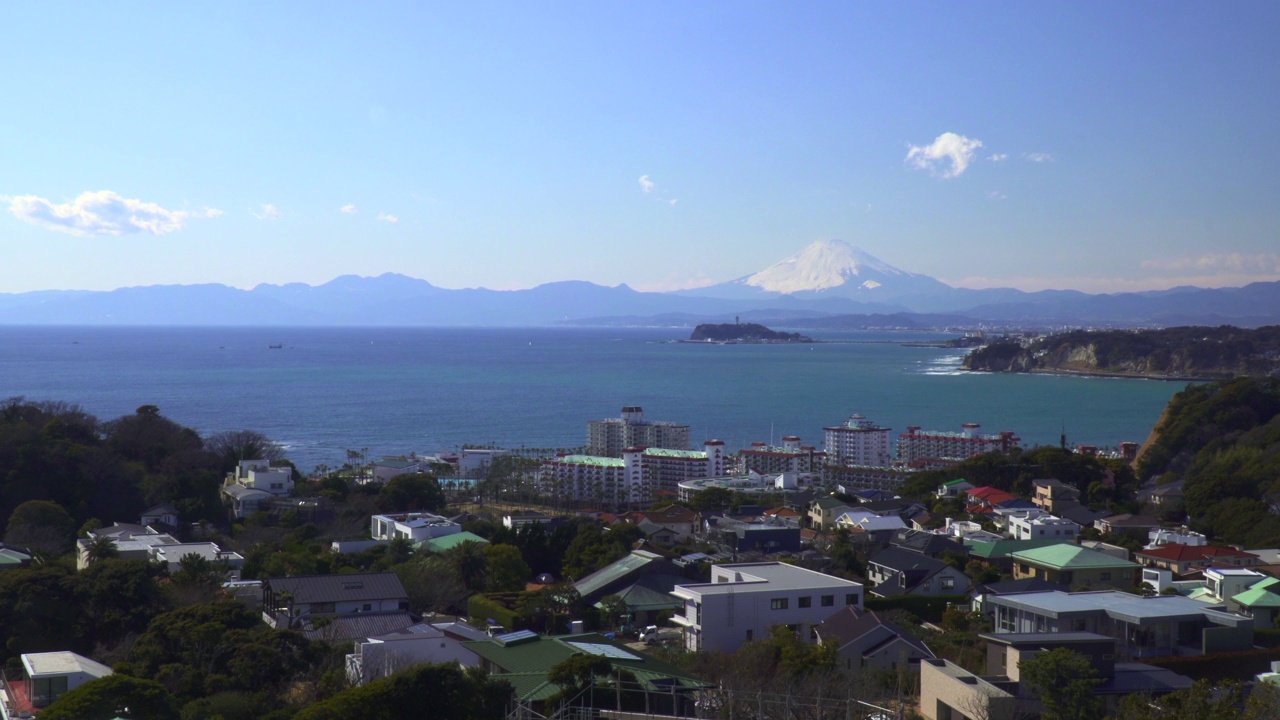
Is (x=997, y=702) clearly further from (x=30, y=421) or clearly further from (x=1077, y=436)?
(x=1077, y=436)

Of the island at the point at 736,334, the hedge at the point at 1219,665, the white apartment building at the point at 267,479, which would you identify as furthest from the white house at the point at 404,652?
the island at the point at 736,334

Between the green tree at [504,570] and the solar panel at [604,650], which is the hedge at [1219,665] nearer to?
the solar panel at [604,650]

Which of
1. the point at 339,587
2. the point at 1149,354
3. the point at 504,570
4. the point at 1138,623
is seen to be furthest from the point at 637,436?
the point at 1149,354

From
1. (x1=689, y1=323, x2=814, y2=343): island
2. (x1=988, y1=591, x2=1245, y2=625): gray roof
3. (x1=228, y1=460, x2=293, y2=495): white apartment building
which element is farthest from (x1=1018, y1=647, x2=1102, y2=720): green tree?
(x1=689, y1=323, x2=814, y2=343): island

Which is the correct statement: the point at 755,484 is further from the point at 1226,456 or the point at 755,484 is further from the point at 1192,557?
the point at 1192,557

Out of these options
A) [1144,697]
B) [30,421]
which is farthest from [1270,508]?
[30,421]

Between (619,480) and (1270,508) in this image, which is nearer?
(1270,508)
